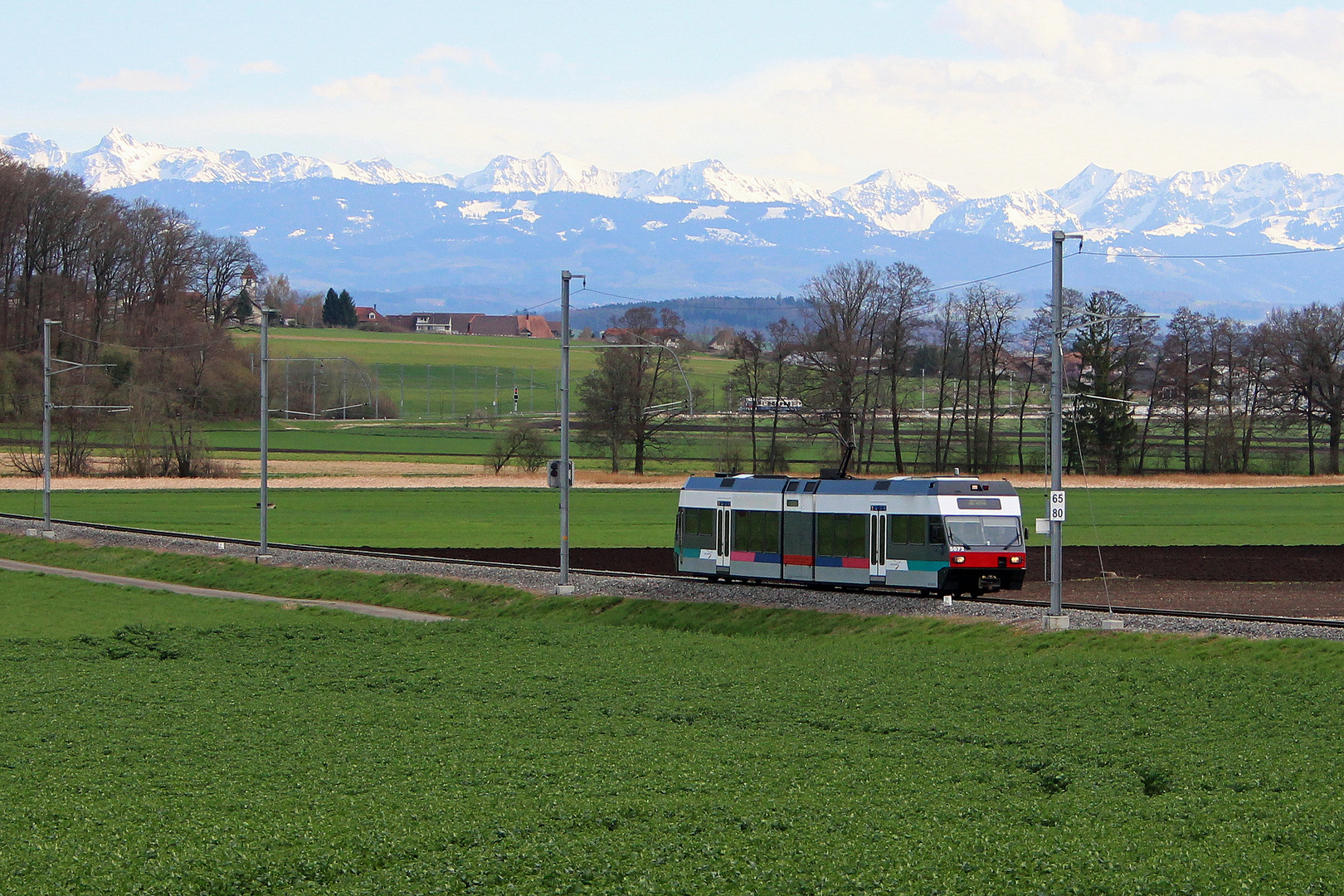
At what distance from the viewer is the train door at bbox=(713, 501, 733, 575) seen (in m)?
40.1

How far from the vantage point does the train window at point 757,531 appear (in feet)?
127

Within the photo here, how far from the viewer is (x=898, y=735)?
1994 cm

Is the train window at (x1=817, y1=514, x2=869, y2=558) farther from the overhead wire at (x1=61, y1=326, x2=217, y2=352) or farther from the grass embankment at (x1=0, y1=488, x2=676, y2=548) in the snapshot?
the overhead wire at (x1=61, y1=326, x2=217, y2=352)

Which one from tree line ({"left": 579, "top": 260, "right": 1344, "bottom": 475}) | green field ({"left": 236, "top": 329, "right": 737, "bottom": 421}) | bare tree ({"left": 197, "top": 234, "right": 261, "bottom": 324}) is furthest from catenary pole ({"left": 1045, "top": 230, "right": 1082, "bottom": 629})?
bare tree ({"left": 197, "top": 234, "right": 261, "bottom": 324})

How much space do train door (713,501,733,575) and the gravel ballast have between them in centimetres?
69

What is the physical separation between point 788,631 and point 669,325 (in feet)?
236

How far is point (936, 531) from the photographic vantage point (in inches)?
1373

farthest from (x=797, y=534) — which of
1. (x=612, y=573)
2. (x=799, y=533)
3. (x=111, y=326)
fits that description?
(x=111, y=326)

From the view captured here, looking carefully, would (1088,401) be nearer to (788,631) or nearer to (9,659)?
(788,631)

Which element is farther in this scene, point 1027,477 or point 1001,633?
point 1027,477

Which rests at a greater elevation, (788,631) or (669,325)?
(669,325)

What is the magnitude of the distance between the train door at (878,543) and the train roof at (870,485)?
560 mm

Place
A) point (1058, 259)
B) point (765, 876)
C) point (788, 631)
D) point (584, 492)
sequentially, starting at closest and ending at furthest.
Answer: point (765, 876) → point (1058, 259) → point (788, 631) → point (584, 492)

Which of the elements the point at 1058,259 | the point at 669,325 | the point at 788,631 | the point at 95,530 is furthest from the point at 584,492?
the point at 1058,259
